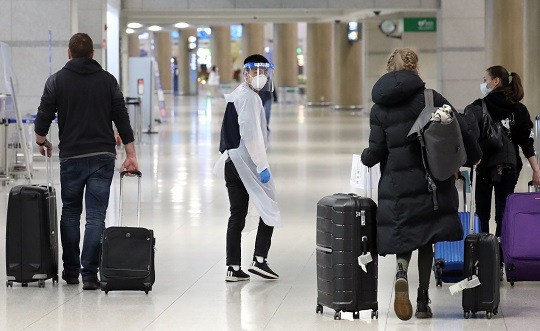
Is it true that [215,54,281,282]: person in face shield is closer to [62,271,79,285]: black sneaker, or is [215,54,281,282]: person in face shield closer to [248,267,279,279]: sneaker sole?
[248,267,279,279]: sneaker sole

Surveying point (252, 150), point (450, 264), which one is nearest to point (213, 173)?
point (252, 150)

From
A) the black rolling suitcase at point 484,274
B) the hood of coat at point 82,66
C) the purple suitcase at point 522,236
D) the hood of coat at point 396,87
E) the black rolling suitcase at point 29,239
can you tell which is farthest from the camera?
the hood of coat at point 82,66

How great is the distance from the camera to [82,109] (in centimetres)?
867

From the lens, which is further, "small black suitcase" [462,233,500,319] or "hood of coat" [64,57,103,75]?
"hood of coat" [64,57,103,75]

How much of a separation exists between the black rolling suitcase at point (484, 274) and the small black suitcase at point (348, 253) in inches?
22.9

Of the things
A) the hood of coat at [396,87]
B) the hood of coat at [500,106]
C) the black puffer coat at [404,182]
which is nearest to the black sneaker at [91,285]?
the black puffer coat at [404,182]

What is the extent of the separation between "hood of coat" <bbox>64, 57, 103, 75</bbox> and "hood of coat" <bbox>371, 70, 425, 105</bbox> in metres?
2.35

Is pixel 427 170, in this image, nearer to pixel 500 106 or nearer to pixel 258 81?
pixel 500 106

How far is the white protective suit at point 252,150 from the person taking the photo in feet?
29.3

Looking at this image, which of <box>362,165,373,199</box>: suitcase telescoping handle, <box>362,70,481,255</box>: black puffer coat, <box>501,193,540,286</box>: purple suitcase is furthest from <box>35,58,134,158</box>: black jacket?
<box>501,193,540,286</box>: purple suitcase

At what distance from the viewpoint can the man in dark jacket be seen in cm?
866

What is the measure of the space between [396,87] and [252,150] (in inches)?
73.6

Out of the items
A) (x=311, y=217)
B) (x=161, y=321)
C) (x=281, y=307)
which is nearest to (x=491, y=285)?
(x=281, y=307)

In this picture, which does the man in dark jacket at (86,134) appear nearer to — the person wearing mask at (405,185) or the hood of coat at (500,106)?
the person wearing mask at (405,185)
